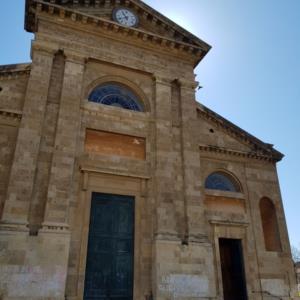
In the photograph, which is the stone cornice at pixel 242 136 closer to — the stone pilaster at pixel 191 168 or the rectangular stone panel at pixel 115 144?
the stone pilaster at pixel 191 168

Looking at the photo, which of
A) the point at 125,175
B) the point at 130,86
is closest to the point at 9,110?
the point at 125,175

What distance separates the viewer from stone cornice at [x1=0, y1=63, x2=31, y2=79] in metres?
12.1

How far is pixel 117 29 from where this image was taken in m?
14.1

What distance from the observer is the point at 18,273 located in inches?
372

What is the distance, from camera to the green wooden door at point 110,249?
10609 mm

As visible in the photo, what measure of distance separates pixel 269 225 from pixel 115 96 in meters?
9.21

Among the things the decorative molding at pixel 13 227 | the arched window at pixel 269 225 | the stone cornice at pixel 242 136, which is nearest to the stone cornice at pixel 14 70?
the decorative molding at pixel 13 227

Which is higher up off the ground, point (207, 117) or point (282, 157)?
point (207, 117)

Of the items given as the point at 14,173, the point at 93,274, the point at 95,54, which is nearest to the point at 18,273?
the point at 93,274

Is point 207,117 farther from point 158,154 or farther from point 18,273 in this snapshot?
point 18,273

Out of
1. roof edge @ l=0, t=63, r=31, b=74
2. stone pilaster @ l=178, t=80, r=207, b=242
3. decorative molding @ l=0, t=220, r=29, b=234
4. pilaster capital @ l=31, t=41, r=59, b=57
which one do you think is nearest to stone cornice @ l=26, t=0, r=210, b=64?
pilaster capital @ l=31, t=41, r=59, b=57

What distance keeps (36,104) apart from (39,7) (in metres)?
4.11

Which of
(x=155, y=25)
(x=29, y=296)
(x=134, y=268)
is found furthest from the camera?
(x=155, y=25)

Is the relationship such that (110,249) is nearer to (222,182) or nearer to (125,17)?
(222,182)
